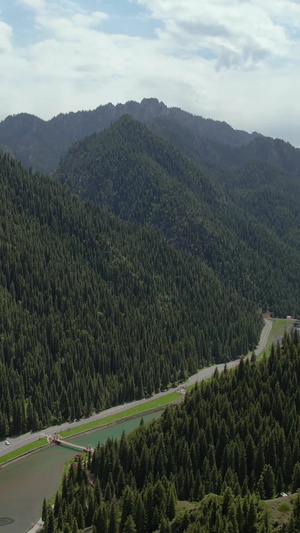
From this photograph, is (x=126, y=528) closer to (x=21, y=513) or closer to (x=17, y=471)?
(x=21, y=513)

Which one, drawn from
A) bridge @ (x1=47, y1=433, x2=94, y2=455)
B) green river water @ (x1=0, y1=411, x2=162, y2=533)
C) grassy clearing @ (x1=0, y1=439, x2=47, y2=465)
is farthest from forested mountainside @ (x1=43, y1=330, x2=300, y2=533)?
grassy clearing @ (x1=0, y1=439, x2=47, y2=465)

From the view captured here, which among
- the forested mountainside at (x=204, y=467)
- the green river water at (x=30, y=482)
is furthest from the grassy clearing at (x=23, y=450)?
the forested mountainside at (x=204, y=467)

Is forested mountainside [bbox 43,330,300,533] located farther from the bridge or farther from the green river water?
the bridge

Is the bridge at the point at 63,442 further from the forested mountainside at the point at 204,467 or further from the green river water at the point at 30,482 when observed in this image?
the forested mountainside at the point at 204,467

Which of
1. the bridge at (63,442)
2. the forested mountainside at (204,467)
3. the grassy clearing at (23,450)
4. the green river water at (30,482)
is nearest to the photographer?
the forested mountainside at (204,467)

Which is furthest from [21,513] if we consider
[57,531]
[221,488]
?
[221,488]

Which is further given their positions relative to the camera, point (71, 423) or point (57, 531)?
point (71, 423)
